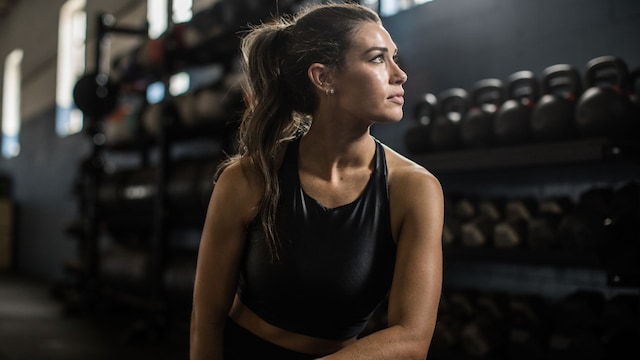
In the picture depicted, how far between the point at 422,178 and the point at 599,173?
1.54 metres

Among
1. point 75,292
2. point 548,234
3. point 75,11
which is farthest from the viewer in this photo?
point 75,11

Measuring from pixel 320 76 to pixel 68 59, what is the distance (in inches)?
289

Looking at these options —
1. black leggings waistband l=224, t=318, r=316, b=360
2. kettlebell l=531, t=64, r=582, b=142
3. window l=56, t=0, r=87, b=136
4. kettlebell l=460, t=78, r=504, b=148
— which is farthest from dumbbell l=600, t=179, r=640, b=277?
window l=56, t=0, r=87, b=136

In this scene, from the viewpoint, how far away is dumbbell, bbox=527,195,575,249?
232 centimetres

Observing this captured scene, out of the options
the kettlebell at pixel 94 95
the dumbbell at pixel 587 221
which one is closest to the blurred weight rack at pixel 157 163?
the kettlebell at pixel 94 95

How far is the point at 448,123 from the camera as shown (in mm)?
2617

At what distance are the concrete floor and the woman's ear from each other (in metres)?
2.41

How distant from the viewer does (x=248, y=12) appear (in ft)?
11.2

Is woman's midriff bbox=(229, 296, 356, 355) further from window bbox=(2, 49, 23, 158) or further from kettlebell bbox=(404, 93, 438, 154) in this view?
window bbox=(2, 49, 23, 158)

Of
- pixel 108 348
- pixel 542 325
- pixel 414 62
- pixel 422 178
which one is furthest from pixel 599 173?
pixel 108 348

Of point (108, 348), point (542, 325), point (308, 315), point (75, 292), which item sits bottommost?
point (75, 292)

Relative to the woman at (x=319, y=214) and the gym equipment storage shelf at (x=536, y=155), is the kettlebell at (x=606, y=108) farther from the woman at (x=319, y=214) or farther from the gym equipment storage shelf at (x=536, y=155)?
the woman at (x=319, y=214)

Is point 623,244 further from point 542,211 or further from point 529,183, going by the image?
point 529,183

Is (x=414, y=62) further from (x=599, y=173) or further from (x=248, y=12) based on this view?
(x=599, y=173)
